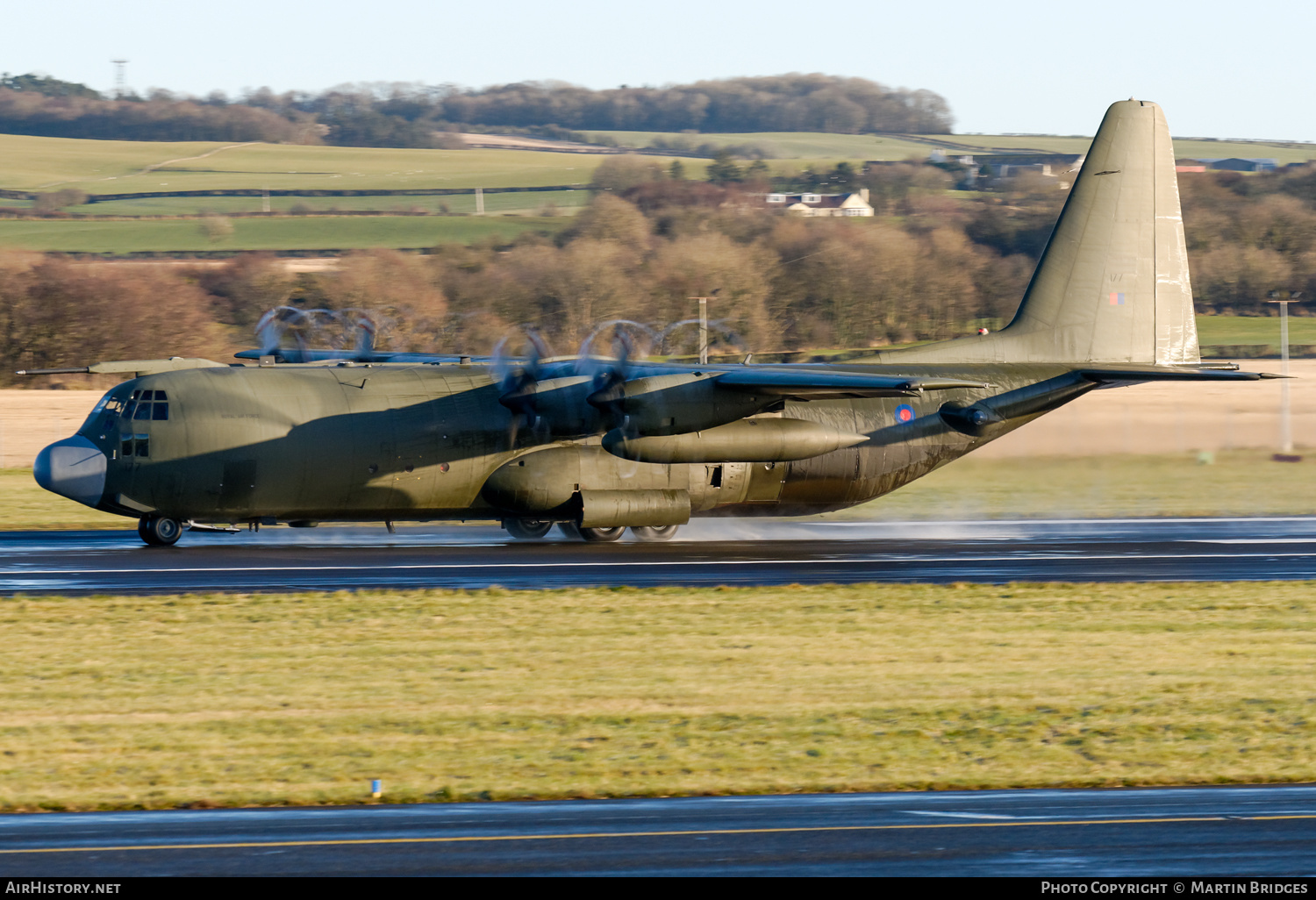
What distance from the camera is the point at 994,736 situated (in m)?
12.2

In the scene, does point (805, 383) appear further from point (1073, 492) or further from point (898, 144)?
point (898, 144)

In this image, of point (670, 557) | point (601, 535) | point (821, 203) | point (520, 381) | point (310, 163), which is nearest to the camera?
point (670, 557)

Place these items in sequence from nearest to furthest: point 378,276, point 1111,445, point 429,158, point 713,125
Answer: point 1111,445
point 378,276
point 429,158
point 713,125

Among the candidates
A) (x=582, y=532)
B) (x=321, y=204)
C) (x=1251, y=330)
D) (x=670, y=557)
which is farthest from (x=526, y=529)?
(x=321, y=204)

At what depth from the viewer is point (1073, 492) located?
127ft

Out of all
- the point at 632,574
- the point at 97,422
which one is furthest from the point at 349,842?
the point at 97,422

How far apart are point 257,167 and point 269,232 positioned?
29.4 meters

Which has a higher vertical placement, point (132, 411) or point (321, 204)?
point (321, 204)

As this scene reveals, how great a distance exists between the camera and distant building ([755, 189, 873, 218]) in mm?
71812

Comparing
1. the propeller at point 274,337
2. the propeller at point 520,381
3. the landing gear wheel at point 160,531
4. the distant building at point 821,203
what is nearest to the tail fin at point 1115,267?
the propeller at point 520,381

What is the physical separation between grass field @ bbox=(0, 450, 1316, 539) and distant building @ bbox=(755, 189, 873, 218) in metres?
32.2

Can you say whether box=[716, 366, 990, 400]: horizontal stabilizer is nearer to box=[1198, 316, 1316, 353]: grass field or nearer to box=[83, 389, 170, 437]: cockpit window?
box=[83, 389, 170, 437]: cockpit window
